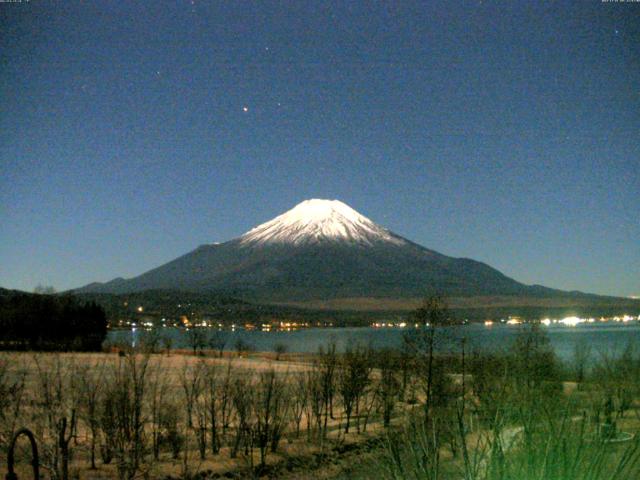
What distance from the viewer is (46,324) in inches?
2229

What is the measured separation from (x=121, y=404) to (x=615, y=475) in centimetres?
1393

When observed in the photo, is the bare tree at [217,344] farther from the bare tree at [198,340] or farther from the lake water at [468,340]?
the lake water at [468,340]

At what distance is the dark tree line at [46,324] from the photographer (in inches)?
2121

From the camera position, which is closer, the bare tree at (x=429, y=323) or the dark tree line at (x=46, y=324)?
the bare tree at (x=429, y=323)

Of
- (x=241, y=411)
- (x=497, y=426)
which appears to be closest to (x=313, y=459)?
(x=241, y=411)

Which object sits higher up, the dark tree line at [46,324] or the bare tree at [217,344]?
the dark tree line at [46,324]

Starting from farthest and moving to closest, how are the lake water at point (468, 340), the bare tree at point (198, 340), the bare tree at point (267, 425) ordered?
the bare tree at point (198, 340)
the lake water at point (468, 340)
the bare tree at point (267, 425)

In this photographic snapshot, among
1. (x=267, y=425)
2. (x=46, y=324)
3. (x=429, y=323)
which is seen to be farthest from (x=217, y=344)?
(x=267, y=425)

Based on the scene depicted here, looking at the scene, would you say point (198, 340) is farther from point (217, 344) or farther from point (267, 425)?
point (267, 425)

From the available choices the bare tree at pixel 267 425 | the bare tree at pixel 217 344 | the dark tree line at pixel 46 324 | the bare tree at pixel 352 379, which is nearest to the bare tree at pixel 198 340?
the bare tree at pixel 217 344

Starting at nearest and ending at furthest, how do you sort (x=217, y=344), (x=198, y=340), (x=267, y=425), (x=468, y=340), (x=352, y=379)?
1. (x=267, y=425)
2. (x=352, y=379)
3. (x=468, y=340)
4. (x=198, y=340)
5. (x=217, y=344)

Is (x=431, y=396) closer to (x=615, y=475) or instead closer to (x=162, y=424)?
(x=162, y=424)

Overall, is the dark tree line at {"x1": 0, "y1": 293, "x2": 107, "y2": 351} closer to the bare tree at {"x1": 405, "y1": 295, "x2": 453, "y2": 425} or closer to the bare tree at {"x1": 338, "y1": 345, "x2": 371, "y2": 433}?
the bare tree at {"x1": 338, "y1": 345, "x2": 371, "y2": 433}

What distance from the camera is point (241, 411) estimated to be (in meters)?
17.5
